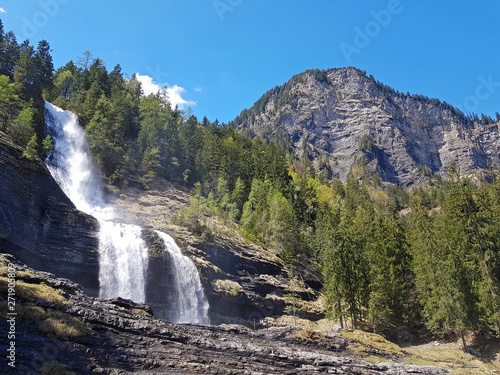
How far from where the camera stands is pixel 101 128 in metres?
56.5

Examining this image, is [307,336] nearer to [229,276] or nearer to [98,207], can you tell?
[229,276]

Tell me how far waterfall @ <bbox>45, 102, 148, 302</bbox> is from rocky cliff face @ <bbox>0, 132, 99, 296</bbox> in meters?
1.17

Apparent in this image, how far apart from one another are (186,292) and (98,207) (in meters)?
19.7

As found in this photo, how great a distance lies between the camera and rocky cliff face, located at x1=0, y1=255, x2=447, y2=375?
1303cm

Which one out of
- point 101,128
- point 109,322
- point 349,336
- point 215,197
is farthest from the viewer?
point 215,197

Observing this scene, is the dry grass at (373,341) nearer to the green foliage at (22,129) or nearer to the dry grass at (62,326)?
the dry grass at (62,326)

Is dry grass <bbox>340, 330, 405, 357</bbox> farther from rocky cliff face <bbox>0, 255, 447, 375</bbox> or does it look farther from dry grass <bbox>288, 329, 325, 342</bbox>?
rocky cliff face <bbox>0, 255, 447, 375</bbox>

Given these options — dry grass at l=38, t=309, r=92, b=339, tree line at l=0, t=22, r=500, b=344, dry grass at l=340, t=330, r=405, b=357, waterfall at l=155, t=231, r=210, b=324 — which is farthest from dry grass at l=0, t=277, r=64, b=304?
tree line at l=0, t=22, r=500, b=344

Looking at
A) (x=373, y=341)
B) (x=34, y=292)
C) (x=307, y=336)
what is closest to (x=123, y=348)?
(x=34, y=292)

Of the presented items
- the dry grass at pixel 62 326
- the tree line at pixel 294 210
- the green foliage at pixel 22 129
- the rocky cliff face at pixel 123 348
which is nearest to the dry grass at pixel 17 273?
the rocky cliff face at pixel 123 348

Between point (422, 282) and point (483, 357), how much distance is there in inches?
331

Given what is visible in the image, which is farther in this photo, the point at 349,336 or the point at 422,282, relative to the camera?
the point at 422,282

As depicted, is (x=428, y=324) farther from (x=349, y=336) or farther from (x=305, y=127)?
(x=305, y=127)

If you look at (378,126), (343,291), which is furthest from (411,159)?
(343,291)
